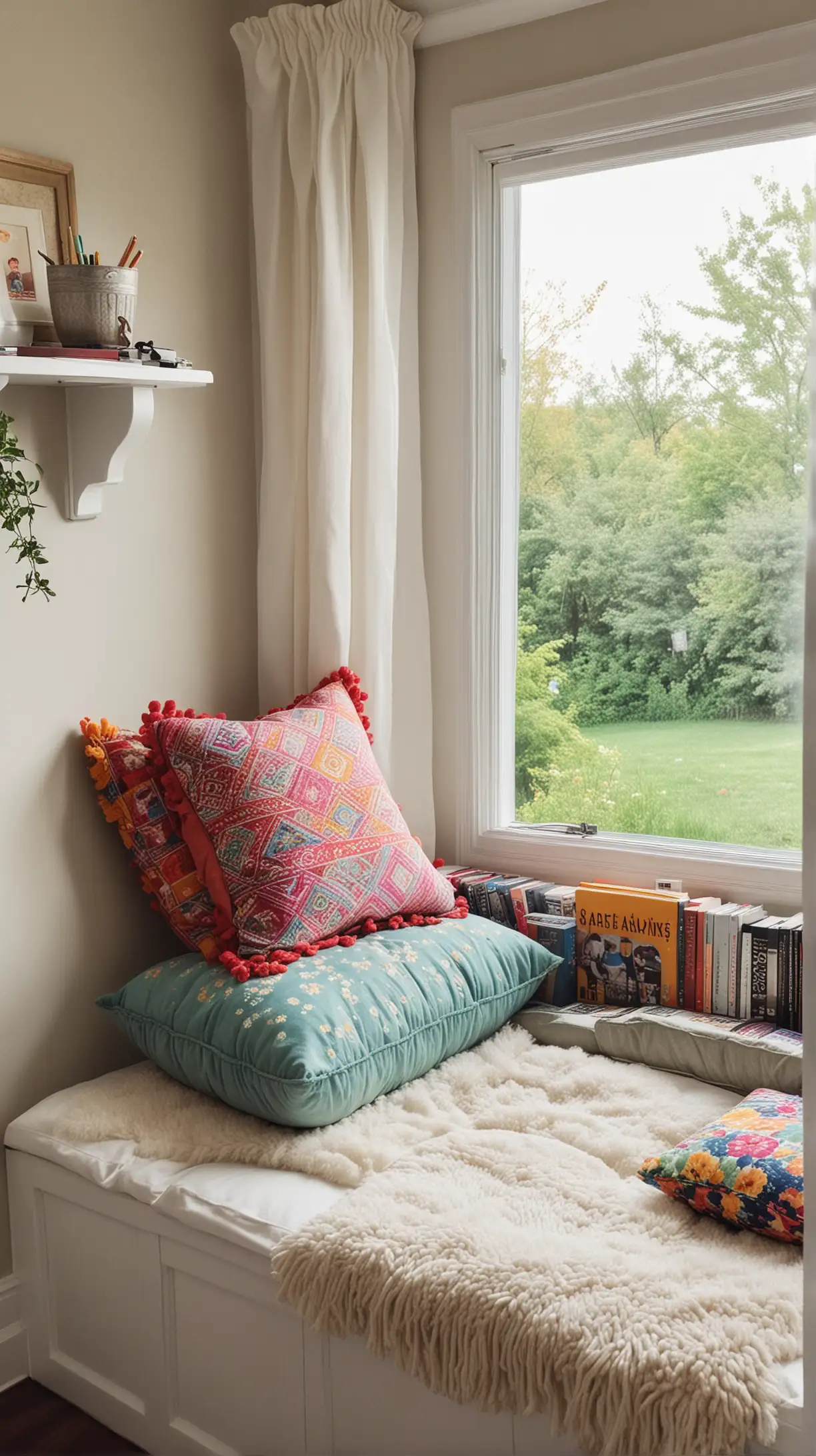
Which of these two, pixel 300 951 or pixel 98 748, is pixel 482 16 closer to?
pixel 98 748

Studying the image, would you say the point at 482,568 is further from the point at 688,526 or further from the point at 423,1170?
the point at 423,1170

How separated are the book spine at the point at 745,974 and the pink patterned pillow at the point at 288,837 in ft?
1.66

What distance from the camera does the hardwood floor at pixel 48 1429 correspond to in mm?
1835

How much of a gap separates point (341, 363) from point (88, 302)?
580 millimetres

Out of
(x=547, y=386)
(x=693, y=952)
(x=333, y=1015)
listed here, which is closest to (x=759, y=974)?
(x=693, y=952)

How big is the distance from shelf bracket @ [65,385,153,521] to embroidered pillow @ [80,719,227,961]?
1.29 ft

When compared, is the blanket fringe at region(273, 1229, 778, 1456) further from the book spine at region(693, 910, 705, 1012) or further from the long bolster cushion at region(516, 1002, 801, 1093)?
the book spine at region(693, 910, 705, 1012)

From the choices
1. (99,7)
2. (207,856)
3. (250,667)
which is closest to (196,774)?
(207,856)

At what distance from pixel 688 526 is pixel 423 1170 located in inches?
48.6

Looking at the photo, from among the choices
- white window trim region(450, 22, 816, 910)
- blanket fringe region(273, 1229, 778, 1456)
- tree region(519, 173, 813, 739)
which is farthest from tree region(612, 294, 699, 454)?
blanket fringe region(273, 1229, 778, 1456)

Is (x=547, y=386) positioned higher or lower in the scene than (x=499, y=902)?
higher

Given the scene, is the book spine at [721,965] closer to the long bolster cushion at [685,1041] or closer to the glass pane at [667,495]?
the long bolster cushion at [685,1041]

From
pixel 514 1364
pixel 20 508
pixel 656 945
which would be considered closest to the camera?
pixel 514 1364

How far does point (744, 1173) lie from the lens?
4.87 ft
